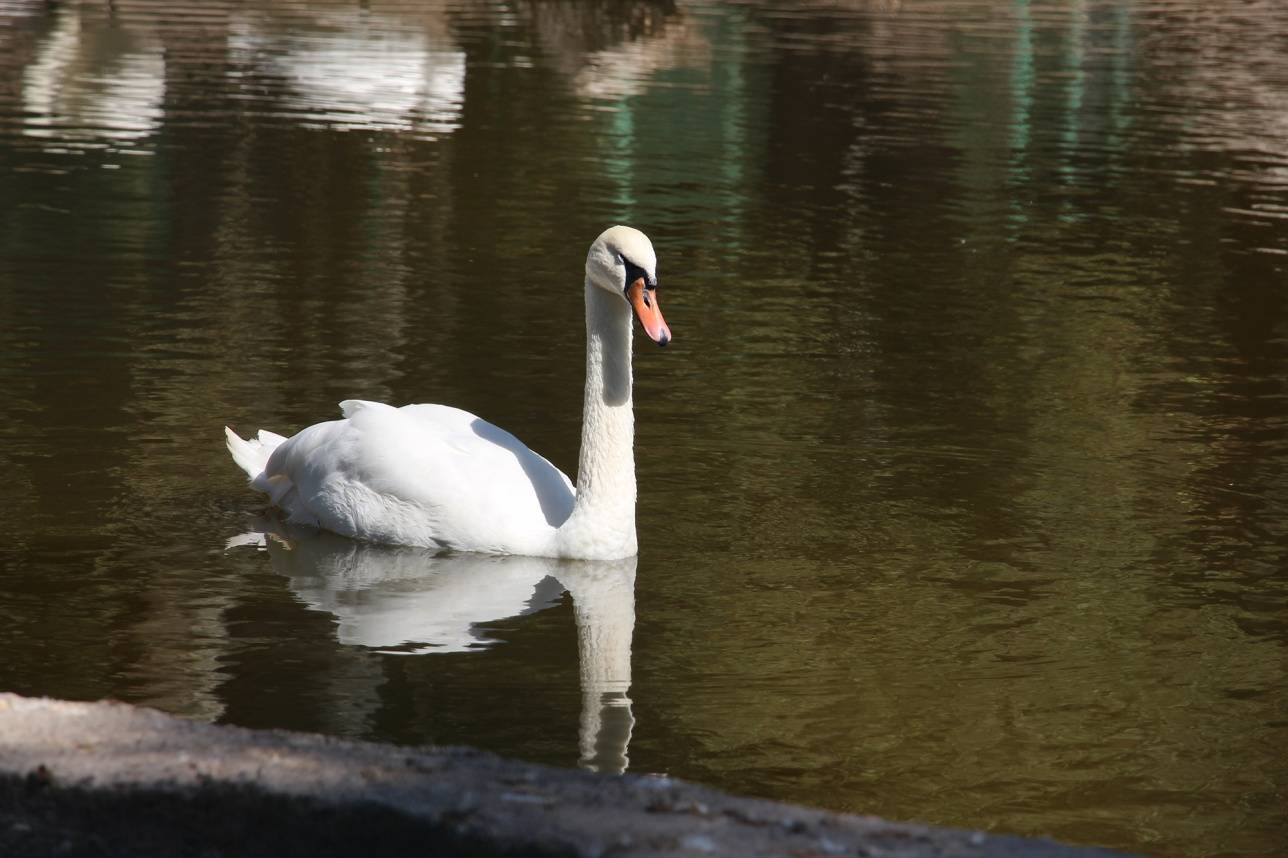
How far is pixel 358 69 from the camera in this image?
2891 cm

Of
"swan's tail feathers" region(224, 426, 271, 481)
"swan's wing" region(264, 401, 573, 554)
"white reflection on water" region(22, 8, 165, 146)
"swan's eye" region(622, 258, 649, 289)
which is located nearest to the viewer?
"swan's eye" region(622, 258, 649, 289)

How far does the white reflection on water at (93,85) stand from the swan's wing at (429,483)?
13.5 metres

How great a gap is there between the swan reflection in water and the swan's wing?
0.11 metres

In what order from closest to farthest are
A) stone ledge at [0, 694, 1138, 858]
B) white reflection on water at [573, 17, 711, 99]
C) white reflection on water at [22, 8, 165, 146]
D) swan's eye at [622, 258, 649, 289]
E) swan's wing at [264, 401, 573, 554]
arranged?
stone ledge at [0, 694, 1138, 858]
swan's eye at [622, 258, 649, 289]
swan's wing at [264, 401, 573, 554]
white reflection on water at [22, 8, 165, 146]
white reflection on water at [573, 17, 711, 99]

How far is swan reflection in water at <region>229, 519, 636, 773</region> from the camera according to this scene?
7.55 meters

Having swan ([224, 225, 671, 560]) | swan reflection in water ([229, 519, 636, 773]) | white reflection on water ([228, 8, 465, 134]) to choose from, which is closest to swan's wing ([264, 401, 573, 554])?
swan ([224, 225, 671, 560])

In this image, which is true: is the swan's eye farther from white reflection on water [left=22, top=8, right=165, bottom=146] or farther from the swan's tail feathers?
white reflection on water [left=22, top=8, right=165, bottom=146]

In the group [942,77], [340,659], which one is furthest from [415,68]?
[340,659]

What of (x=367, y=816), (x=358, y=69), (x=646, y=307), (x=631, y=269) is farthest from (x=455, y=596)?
(x=358, y=69)

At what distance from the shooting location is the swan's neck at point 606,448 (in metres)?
8.73

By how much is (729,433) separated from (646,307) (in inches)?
91.7

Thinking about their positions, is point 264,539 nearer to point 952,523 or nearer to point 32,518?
point 32,518

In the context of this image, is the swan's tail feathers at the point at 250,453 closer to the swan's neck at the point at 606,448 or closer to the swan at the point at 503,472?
the swan at the point at 503,472

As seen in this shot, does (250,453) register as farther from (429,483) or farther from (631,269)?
(631,269)
